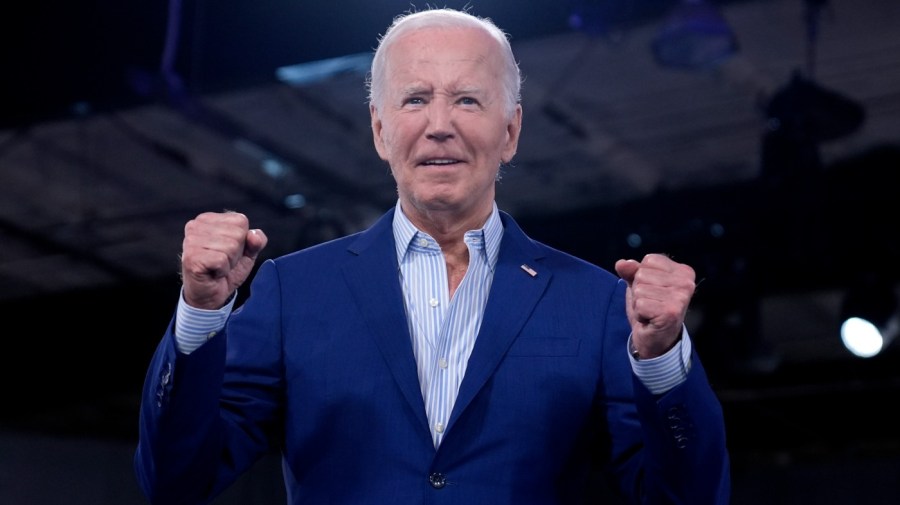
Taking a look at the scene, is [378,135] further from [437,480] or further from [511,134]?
[437,480]

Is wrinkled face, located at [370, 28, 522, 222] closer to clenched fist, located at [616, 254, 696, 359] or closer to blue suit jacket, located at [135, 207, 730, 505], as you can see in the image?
blue suit jacket, located at [135, 207, 730, 505]

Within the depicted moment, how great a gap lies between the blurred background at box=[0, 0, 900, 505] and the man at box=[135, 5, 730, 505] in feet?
8.01

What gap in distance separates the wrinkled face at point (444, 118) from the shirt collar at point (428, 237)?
0.03m

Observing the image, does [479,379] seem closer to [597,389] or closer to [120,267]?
[597,389]

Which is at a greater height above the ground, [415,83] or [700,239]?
[415,83]

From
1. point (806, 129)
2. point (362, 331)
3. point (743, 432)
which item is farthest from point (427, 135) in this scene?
point (743, 432)

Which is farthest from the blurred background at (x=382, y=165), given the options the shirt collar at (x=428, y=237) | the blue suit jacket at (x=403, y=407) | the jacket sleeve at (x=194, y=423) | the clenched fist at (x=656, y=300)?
the clenched fist at (x=656, y=300)

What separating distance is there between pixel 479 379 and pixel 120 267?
A: 5890 mm

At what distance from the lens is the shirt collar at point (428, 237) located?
1843 millimetres

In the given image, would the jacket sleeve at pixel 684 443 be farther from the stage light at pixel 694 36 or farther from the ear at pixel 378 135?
the stage light at pixel 694 36

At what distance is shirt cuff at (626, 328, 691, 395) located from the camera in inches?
60.6

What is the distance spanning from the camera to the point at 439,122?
1766 millimetres

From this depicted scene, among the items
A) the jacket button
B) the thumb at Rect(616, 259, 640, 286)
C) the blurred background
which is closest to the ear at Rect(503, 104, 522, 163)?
the thumb at Rect(616, 259, 640, 286)

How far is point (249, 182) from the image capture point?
20.6 ft
